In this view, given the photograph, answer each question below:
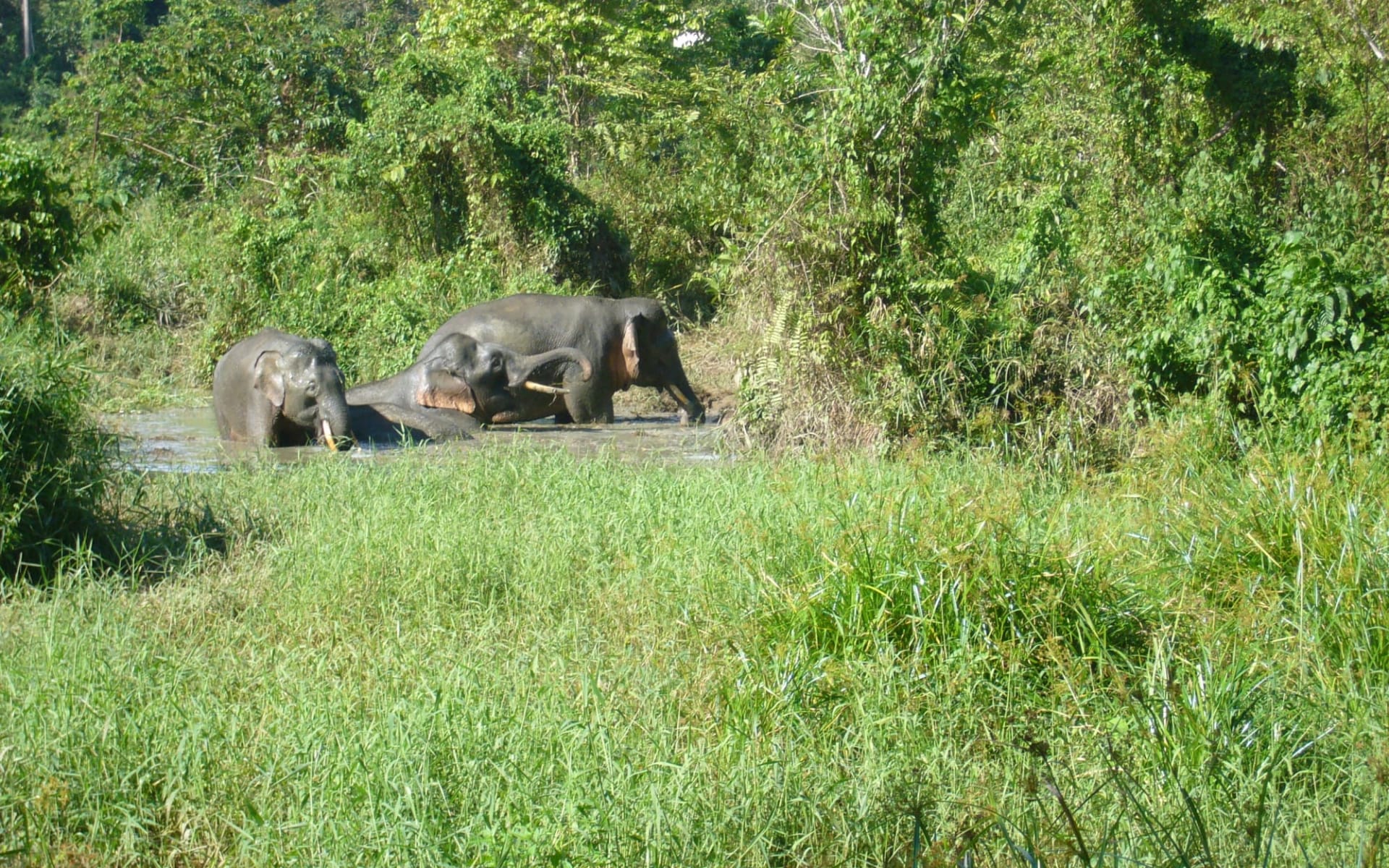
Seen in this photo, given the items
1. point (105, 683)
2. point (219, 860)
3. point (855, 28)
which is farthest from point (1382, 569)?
point (855, 28)

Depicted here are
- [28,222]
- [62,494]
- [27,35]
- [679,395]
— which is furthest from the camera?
[27,35]

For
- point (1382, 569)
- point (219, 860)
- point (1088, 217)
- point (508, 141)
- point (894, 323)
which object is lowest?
point (219, 860)

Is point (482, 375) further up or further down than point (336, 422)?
further up

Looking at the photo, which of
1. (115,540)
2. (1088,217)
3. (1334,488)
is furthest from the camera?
(1088,217)

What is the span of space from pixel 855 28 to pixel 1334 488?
504cm

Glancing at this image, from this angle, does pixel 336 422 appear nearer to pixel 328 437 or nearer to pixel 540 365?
pixel 328 437

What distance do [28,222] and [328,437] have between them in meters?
5.17

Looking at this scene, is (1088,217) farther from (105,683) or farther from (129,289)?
(129,289)

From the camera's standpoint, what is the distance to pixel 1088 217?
10570 mm

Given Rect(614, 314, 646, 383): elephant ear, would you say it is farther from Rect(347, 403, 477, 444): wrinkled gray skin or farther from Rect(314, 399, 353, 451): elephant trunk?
Rect(314, 399, 353, 451): elephant trunk

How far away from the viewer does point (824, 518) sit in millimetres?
5852

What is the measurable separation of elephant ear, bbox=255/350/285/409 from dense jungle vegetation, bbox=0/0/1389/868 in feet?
6.28

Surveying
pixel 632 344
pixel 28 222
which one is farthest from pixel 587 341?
pixel 28 222

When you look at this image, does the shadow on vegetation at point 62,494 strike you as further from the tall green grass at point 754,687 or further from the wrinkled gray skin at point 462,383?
the wrinkled gray skin at point 462,383
